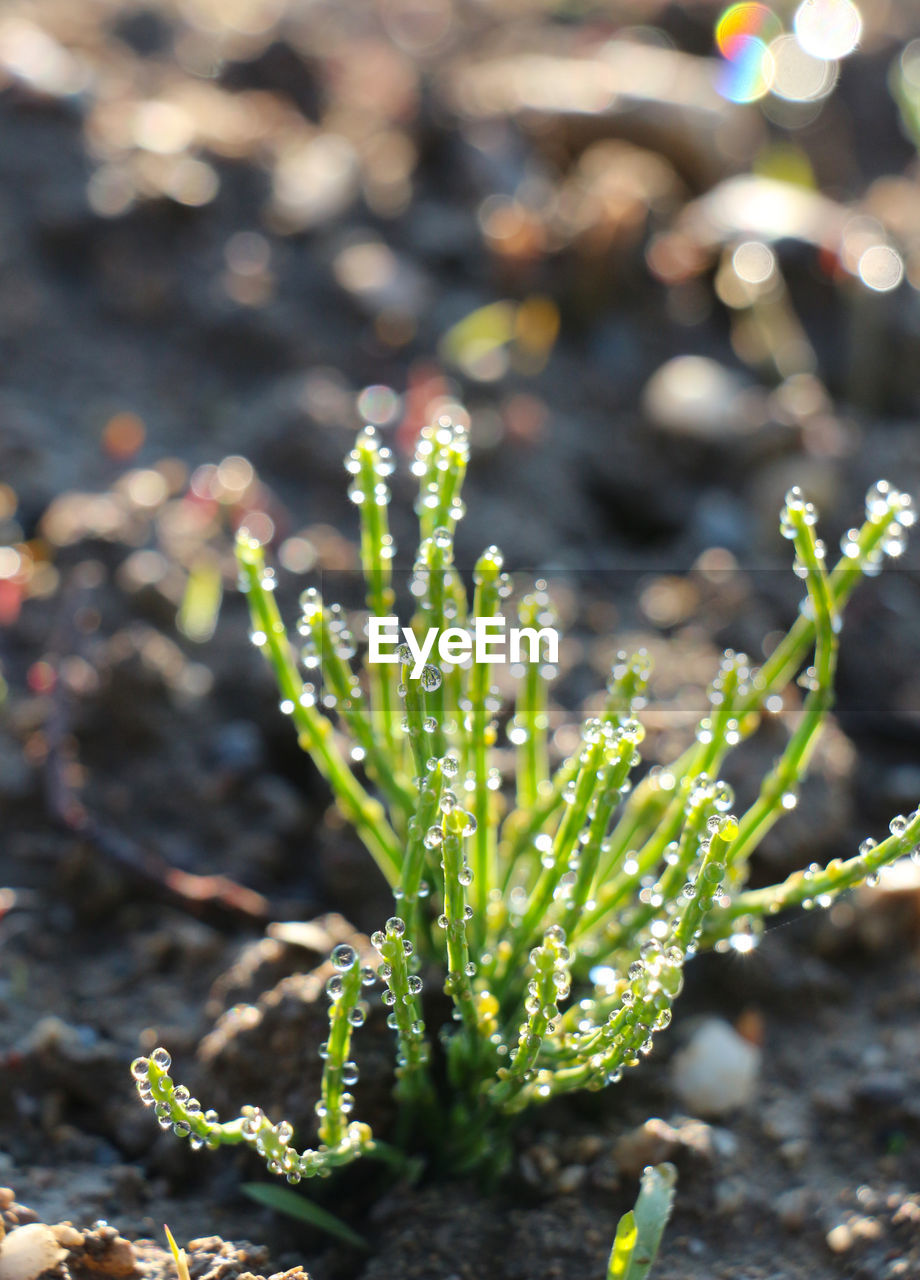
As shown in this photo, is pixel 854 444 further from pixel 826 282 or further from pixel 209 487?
pixel 209 487

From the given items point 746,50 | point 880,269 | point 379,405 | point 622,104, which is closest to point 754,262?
point 880,269

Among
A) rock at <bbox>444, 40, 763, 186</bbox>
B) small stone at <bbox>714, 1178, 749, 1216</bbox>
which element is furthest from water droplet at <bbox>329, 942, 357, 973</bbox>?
rock at <bbox>444, 40, 763, 186</bbox>

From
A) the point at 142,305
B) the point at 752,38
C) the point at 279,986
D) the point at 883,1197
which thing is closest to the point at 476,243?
the point at 142,305

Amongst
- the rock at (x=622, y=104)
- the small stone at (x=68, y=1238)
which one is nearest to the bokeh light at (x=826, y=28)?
the rock at (x=622, y=104)

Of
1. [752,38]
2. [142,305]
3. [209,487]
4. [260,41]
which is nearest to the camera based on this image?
[209,487]

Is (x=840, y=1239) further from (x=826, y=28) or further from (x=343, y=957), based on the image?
(x=826, y=28)
